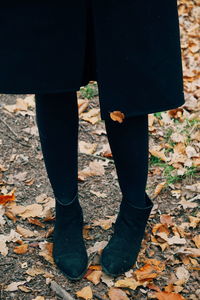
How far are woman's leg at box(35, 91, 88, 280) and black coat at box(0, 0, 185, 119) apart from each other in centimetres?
16

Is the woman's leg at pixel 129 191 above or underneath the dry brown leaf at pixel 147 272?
above

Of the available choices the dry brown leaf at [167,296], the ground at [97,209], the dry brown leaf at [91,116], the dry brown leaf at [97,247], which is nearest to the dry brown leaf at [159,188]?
the ground at [97,209]

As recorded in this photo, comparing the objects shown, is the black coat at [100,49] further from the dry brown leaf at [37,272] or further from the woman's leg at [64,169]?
the dry brown leaf at [37,272]

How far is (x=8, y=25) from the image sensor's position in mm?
1271

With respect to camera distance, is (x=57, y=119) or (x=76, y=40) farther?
(x=57, y=119)

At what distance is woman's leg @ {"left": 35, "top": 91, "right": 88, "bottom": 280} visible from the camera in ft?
5.07

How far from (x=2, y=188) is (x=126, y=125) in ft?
3.44

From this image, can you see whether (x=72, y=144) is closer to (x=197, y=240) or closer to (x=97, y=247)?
(x=97, y=247)

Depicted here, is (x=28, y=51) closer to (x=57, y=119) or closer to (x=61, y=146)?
(x=57, y=119)

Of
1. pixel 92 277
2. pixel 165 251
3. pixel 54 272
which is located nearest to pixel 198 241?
pixel 165 251

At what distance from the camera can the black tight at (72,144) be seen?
1526 millimetres

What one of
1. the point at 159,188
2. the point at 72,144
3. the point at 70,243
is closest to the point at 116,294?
the point at 70,243

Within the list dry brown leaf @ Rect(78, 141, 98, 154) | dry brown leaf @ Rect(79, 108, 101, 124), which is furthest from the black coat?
dry brown leaf @ Rect(79, 108, 101, 124)

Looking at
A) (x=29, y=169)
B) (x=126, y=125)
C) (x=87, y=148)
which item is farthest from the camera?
(x=87, y=148)
